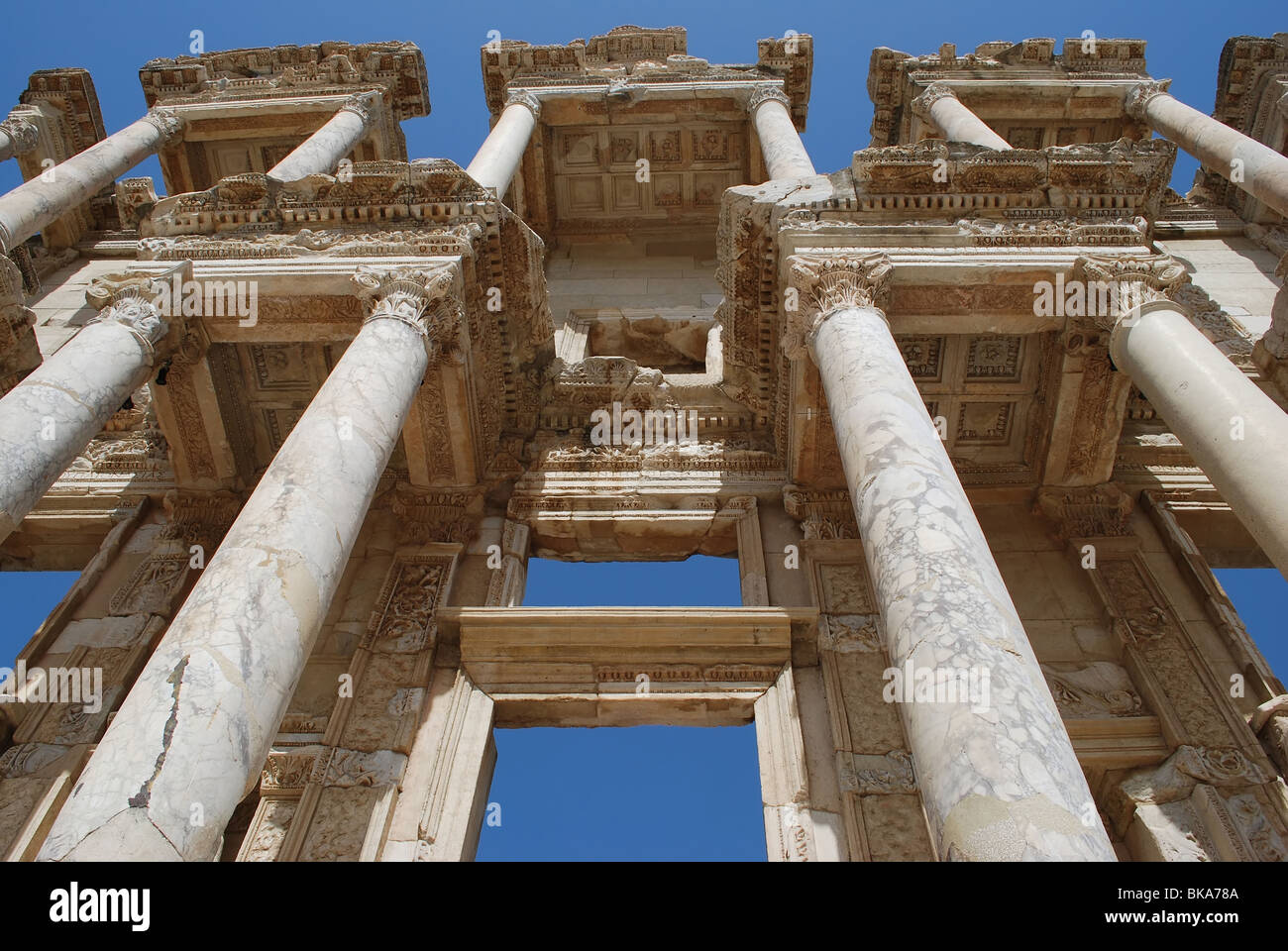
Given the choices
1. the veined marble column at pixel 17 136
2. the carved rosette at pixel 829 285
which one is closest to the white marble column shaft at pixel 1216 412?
the carved rosette at pixel 829 285

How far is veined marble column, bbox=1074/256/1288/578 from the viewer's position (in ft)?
23.8

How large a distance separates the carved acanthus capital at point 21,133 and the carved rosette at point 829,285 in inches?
664

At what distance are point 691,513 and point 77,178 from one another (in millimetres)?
13069

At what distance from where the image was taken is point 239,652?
21.1 ft

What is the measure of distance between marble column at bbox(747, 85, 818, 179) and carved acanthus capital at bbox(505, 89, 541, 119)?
4.31 metres

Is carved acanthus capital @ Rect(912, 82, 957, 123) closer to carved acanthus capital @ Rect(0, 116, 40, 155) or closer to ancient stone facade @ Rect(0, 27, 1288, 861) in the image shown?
ancient stone facade @ Rect(0, 27, 1288, 861)

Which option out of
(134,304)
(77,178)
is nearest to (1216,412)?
(134,304)

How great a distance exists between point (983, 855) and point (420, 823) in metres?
5.38

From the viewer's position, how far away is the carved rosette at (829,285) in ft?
32.7

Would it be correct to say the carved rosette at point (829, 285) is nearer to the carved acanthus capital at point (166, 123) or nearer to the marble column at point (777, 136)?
the marble column at point (777, 136)

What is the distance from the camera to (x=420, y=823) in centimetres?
885

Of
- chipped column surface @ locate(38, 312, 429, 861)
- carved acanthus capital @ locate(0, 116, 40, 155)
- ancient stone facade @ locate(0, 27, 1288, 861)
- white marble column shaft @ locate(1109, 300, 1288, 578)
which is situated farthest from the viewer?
carved acanthus capital @ locate(0, 116, 40, 155)

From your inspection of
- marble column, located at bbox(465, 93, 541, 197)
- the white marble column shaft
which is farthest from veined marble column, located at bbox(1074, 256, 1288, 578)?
marble column, located at bbox(465, 93, 541, 197)
